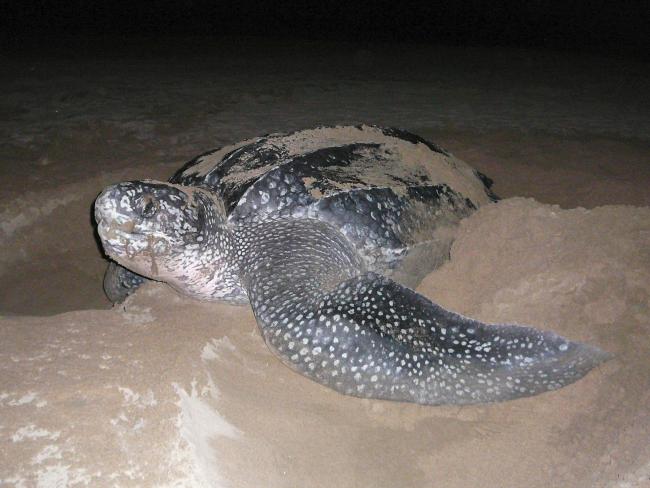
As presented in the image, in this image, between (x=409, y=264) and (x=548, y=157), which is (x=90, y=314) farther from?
(x=548, y=157)

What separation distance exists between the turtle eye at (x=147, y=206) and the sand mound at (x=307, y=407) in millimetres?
493

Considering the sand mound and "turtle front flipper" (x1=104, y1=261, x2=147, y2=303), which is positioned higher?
the sand mound

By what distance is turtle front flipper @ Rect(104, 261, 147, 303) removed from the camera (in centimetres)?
283

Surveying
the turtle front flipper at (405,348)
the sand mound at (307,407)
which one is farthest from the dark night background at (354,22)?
the turtle front flipper at (405,348)

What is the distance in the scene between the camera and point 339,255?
235 cm

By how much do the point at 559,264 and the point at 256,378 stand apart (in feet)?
4.79

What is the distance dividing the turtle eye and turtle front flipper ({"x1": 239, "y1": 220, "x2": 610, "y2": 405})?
2.12ft

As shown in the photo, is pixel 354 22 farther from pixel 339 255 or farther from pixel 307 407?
pixel 307 407

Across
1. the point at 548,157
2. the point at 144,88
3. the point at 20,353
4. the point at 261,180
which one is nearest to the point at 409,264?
the point at 261,180

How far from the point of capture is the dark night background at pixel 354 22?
13834mm

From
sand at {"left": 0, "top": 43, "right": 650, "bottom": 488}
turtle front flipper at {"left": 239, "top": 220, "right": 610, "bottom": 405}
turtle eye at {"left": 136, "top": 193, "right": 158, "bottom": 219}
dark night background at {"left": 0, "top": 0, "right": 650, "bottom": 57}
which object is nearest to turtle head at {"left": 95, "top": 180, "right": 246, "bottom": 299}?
turtle eye at {"left": 136, "top": 193, "right": 158, "bottom": 219}

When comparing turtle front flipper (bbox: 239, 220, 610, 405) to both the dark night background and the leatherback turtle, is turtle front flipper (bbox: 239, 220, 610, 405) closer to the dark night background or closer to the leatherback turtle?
the leatherback turtle

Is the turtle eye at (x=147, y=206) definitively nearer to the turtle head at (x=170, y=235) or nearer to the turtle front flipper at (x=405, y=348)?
the turtle head at (x=170, y=235)

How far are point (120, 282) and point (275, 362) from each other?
133 cm
